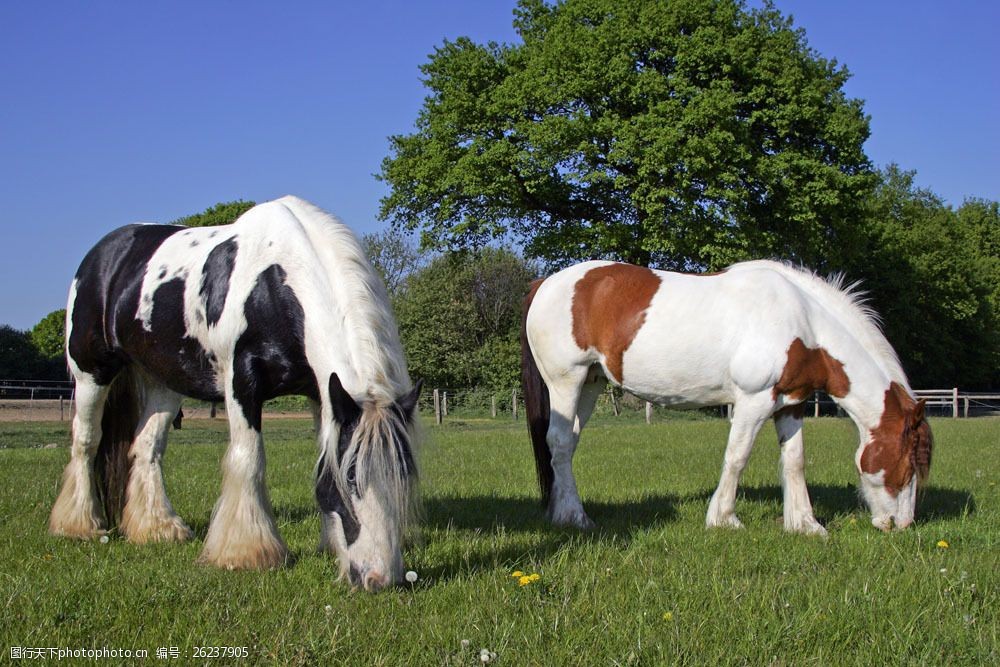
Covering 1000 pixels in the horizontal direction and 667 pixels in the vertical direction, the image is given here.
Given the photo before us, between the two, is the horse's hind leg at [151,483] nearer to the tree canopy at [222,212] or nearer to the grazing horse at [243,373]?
the grazing horse at [243,373]

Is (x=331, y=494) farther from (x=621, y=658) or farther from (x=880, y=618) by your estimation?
(x=880, y=618)

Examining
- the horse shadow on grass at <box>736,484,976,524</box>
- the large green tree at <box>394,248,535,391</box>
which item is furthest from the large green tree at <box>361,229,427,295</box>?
the horse shadow on grass at <box>736,484,976,524</box>

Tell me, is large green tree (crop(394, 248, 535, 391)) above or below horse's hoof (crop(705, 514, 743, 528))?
above

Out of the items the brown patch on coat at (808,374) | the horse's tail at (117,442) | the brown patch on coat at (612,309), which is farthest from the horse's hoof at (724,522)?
the horse's tail at (117,442)

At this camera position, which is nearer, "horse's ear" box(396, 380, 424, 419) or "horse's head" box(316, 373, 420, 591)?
"horse's head" box(316, 373, 420, 591)

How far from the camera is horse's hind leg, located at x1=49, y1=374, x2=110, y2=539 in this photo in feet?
20.3

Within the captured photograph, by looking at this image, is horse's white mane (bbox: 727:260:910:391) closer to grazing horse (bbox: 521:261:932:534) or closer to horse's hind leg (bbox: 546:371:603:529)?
grazing horse (bbox: 521:261:932:534)

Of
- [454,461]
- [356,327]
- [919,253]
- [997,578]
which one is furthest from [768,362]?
[919,253]

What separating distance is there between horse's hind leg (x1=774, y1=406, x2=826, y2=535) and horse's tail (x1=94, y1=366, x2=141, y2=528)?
5378mm

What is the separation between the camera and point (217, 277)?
549 cm

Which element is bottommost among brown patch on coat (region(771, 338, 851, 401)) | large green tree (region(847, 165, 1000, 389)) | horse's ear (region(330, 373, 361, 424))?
horse's ear (region(330, 373, 361, 424))

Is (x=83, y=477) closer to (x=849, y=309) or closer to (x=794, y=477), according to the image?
(x=794, y=477)

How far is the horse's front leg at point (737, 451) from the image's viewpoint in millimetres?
6605

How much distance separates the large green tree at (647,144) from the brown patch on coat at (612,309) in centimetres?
1870
